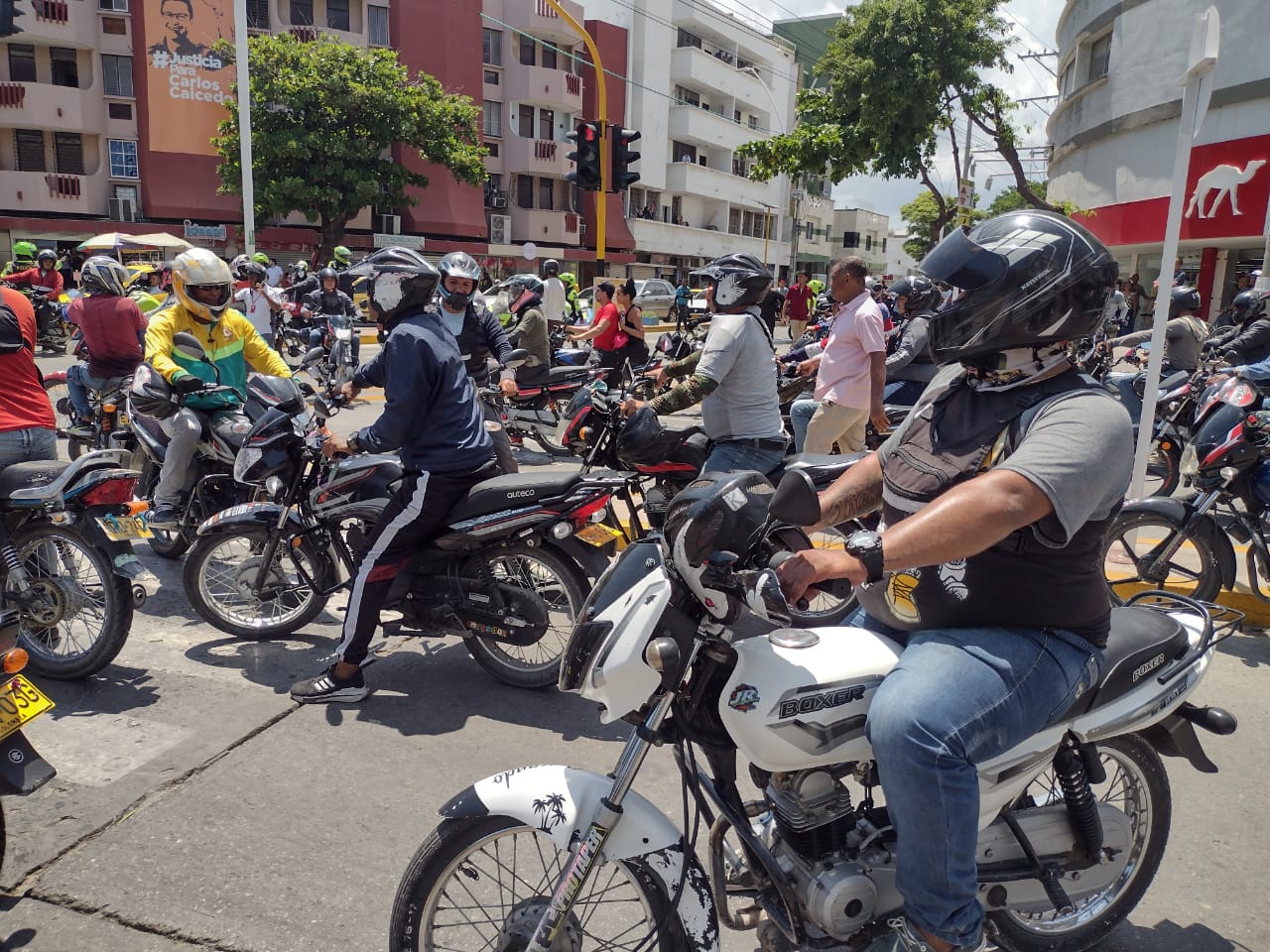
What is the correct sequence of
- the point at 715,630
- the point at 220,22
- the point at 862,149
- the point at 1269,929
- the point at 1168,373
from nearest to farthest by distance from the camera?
the point at 715,630
the point at 1269,929
the point at 1168,373
the point at 862,149
the point at 220,22

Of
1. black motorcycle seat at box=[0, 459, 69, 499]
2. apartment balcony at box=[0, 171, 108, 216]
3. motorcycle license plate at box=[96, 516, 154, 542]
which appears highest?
apartment balcony at box=[0, 171, 108, 216]

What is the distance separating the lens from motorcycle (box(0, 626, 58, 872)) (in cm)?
274

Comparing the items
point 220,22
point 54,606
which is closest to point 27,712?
point 54,606

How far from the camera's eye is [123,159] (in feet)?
114

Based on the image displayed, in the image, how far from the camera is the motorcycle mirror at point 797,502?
1847 mm

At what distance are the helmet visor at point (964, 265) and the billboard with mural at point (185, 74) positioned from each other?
123 ft

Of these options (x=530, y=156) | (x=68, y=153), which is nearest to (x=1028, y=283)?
(x=68, y=153)

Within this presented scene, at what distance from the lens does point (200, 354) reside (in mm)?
5301

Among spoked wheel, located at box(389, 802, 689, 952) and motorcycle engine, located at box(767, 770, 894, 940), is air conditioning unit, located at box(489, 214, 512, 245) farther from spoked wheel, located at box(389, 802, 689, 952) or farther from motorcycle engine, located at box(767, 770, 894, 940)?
motorcycle engine, located at box(767, 770, 894, 940)

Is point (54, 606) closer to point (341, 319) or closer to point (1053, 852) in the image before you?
point (1053, 852)

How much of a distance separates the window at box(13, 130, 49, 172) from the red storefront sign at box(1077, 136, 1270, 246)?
112 ft

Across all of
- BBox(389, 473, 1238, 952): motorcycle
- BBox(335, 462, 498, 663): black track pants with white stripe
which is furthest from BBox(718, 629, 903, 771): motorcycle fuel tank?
BBox(335, 462, 498, 663): black track pants with white stripe

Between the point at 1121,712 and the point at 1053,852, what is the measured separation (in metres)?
0.41

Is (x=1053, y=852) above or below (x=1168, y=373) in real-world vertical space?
below
